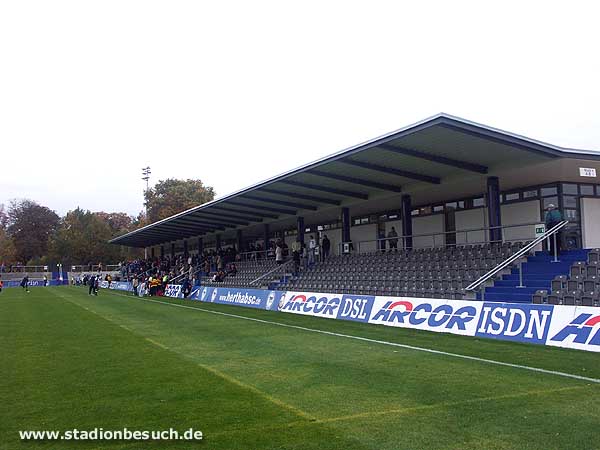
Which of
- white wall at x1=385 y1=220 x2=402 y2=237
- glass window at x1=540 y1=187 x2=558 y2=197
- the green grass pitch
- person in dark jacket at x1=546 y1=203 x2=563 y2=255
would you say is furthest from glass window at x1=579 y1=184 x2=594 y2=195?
the green grass pitch

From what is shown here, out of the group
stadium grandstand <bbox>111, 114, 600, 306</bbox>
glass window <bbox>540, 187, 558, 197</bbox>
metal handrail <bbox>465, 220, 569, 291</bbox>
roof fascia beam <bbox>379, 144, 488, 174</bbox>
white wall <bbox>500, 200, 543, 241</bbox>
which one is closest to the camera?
stadium grandstand <bbox>111, 114, 600, 306</bbox>

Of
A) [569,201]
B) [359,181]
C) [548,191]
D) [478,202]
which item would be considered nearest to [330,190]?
[359,181]

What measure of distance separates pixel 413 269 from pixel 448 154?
5.22 m

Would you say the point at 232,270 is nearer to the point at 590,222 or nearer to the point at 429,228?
the point at 429,228

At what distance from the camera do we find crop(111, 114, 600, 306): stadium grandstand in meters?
17.2

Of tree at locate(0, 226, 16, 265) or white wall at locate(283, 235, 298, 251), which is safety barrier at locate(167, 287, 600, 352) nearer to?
white wall at locate(283, 235, 298, 251)

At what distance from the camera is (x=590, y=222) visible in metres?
22.4

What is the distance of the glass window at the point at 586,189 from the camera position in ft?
74.1

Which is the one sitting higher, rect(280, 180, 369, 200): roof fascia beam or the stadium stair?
rect(280, 180, 369, 200): roof fascia beam

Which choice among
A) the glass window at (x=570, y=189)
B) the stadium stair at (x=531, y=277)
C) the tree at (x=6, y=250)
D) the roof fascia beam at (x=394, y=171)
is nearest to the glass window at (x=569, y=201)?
the glass window at (x=570, y=189)

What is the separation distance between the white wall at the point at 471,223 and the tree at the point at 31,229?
93.8 meters

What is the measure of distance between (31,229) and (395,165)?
97.9 metres

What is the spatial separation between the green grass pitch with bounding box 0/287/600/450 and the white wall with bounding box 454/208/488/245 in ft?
37.9

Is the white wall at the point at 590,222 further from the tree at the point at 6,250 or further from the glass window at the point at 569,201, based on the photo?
the tree at the point at 6,250
